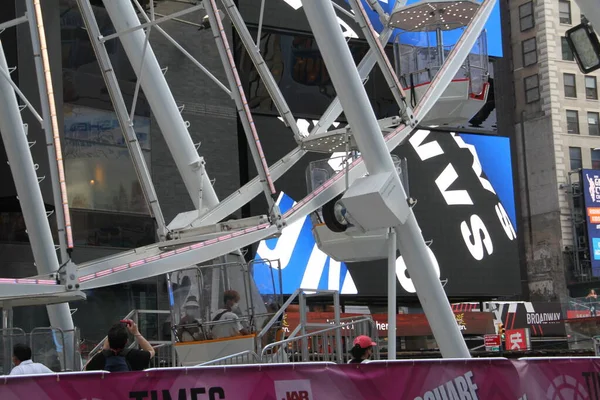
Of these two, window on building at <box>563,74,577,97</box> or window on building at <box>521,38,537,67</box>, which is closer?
window on building at <box>521,38,537,67</box>

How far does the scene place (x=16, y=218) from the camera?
2695cm

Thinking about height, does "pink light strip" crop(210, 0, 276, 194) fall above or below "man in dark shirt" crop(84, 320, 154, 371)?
above

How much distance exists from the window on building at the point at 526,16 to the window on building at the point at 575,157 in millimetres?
8711

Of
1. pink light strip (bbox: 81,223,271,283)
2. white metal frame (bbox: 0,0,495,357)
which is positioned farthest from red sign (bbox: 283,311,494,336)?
pink light strip (bbox: 81,223,271,283)

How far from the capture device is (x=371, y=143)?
15375 millimetres

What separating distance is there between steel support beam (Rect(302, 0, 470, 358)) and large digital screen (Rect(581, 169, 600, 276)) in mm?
53200

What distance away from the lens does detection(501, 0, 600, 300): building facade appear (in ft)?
233

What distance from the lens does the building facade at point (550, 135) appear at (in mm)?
71125

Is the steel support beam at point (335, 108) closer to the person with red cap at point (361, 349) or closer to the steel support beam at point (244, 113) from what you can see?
the steel support beam at point (244, 113)

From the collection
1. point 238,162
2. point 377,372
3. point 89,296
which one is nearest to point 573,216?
point 238,162

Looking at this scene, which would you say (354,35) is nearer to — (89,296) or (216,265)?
(89,296)

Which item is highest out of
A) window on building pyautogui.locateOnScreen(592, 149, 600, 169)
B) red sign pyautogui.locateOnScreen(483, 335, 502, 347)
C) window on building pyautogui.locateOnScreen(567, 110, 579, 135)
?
window on building pyautogui.locateOnScreen(567, 110, 579, 135)

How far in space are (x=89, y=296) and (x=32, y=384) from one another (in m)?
21.4

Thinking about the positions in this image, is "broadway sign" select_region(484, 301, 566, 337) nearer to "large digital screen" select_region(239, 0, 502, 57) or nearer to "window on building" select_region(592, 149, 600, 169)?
"window on building" select_region(592, 149, 600, 169)
